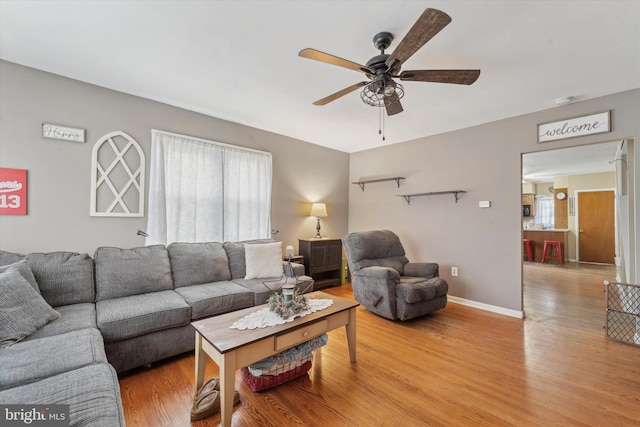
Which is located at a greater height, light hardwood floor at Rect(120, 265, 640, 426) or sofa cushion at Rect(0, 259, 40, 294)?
sofa cushion at Rect(0, 259, 40, 294)

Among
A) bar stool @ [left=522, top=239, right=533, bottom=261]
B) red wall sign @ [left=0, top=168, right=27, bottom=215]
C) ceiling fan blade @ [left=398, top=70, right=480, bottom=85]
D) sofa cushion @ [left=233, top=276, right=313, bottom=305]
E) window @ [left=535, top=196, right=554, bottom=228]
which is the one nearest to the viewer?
ceiling fan blade @ [left=398, top=70, right=480, bottom=85]

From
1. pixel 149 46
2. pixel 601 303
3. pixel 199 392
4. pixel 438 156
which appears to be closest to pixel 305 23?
pixel 149 46

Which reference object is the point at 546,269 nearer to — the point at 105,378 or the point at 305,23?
the point at 305,23

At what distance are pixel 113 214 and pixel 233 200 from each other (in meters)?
1.35

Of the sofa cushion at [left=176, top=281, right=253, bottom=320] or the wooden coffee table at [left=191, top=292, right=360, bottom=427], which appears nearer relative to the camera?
the wooden coffee table at [left=191, top=292, right=360, bottom=427]

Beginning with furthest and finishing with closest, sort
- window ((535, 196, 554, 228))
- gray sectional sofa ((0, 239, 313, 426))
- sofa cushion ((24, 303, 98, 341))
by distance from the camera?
1. window ((535, 196, 554, 228))
2. sofa cushion ((24, 303, 98, 341))
3. gray sectional sofa ((0, 239, 313, 426))

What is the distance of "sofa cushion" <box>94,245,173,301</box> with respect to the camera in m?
2.38

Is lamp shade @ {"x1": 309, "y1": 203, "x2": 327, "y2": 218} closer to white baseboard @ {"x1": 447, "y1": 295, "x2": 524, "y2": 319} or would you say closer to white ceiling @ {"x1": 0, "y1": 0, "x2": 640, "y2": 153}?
white ceiling @ {"x1": 0, "y1": 0, "x2": 640, "y2": 153}

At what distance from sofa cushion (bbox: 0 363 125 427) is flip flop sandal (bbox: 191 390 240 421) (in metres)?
0.55

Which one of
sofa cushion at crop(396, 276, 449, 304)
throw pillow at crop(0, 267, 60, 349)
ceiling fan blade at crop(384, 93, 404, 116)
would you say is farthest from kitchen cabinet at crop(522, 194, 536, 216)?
throw pillow at crop(0, 267, 60, 349)

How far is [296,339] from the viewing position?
5.91 ft

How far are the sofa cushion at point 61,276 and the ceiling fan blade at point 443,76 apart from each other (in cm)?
309

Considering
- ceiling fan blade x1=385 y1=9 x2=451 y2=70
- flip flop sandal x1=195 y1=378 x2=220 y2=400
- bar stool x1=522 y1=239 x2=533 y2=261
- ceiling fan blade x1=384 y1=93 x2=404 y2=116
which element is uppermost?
ceiling fan blade x1=385 y1=9 x2=451 y2=70

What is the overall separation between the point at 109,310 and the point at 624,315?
481 cm
